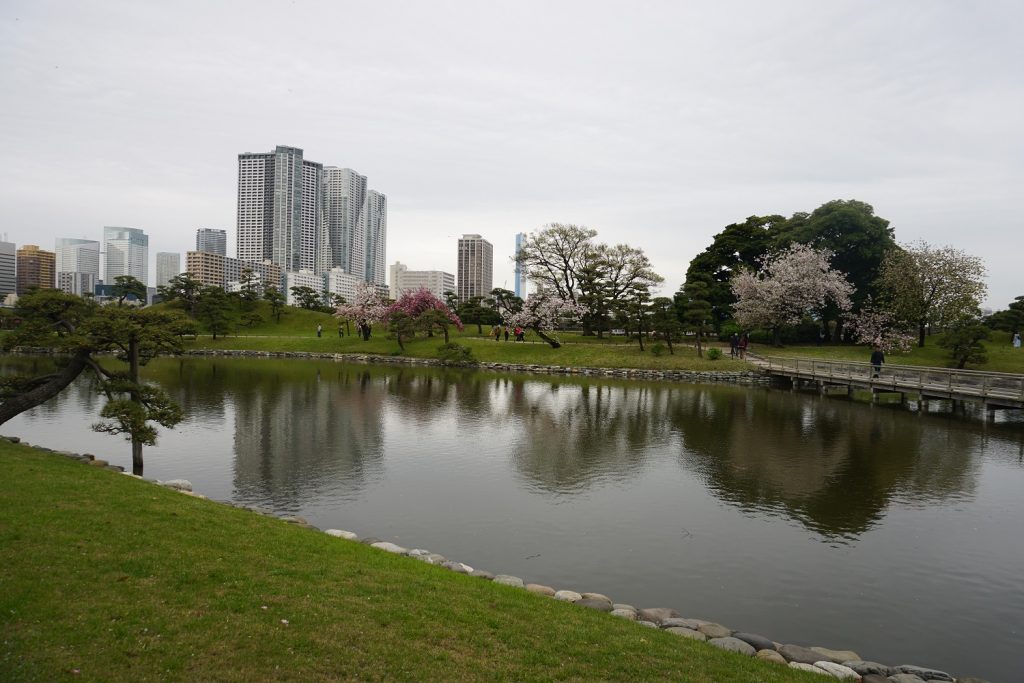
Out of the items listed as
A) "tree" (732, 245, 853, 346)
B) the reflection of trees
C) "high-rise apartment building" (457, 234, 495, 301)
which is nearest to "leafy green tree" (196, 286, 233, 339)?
the reflection of trees

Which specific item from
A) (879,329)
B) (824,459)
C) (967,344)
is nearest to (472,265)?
(879,329)

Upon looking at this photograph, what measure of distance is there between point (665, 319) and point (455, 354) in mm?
19133

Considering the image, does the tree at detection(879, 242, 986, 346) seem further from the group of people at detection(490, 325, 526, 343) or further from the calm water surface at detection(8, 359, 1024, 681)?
the group of people at detection(490, 325, 526, 343)

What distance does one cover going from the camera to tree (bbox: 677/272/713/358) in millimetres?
48562

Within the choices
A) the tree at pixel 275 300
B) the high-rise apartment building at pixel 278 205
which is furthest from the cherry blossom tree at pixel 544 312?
the high-rise apartment building at pixel 278 205

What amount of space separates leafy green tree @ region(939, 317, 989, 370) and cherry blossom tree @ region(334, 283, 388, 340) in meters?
51.6

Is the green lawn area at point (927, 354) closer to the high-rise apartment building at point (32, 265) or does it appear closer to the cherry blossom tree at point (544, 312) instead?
the cherry blossom tree at point (544, 312)

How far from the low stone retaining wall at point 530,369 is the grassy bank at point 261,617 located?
130 ft

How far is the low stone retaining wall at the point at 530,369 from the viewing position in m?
44.6

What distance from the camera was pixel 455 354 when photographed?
53062 millimetres

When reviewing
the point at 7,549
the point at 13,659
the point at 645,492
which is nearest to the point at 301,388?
the point at 645,492

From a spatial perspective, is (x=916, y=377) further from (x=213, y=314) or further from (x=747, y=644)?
(x=213, y=314)

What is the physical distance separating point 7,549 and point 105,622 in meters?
2.46

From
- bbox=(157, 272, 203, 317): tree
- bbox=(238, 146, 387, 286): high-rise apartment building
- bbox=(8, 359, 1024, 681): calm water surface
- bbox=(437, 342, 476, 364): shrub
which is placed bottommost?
bbox=(8, 359, 1024, 681): calm water surface
